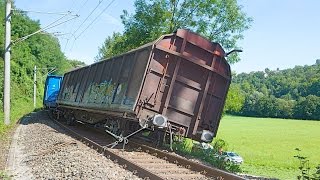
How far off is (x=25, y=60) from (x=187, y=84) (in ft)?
126

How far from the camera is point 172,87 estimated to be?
11297 mm

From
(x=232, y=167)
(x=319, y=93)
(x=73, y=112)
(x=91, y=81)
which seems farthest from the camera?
(x=319, y=93)

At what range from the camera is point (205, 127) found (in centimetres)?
1223

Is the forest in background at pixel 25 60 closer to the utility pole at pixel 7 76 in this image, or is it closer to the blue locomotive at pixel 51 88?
the utility pole at pixel 7 76

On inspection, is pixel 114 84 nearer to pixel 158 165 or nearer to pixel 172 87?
pixel 172 87

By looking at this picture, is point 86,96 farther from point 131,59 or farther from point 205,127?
point 205,127

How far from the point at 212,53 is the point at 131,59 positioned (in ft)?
7.98

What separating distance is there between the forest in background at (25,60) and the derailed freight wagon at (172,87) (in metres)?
13.0

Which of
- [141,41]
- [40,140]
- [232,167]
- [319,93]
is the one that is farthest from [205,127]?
[319,93]

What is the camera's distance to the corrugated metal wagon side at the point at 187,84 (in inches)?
436

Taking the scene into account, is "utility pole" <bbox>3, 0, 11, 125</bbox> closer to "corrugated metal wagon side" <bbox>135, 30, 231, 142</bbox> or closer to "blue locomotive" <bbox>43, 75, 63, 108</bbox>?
"blue locomotive" <bbox>43, 75, 63, 108</bbox>

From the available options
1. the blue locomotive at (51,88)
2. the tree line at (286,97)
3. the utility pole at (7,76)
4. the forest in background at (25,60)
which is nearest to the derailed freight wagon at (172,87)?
the utility pole at (7,76)

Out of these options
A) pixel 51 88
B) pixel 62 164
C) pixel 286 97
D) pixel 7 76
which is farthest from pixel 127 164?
pixel 286 97

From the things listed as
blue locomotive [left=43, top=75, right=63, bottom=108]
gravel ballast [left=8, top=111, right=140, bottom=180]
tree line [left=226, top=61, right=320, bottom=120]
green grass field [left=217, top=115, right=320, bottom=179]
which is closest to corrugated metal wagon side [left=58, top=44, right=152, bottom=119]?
gravel ballast [left=8, top=111, right=140, bottom=180]
